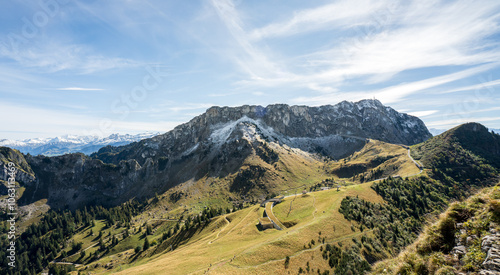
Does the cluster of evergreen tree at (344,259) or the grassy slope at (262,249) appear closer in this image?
the grassy slope at (262,249)

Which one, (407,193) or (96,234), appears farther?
(96,234)

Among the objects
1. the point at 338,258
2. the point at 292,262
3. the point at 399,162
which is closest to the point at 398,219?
the point at 338,258

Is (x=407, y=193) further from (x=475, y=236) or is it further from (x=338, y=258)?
(x=475, y=236)

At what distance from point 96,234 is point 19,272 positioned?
52.5 meters

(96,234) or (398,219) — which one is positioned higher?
(398,219)

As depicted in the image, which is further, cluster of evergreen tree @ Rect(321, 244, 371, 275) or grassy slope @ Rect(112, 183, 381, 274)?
cluster of evergreen tree @ Rect(321, 244, 371, 275)

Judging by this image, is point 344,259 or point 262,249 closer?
point 262,249

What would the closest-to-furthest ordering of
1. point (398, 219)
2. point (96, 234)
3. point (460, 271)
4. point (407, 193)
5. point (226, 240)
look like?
point (460, 271)
point (226, 240)
point (398, 219)
point (407, 193)
point (96, 234)

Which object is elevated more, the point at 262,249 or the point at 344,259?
the point at 262,249

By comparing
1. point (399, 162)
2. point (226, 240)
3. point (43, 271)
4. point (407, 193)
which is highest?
point (399, 162)

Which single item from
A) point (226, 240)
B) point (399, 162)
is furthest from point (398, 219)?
point (399, 162)

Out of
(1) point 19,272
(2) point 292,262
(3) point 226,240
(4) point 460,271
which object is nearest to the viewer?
(4) point 460,271

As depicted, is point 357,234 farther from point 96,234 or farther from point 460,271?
point 96,234

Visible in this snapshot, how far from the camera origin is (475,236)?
11492 mm
